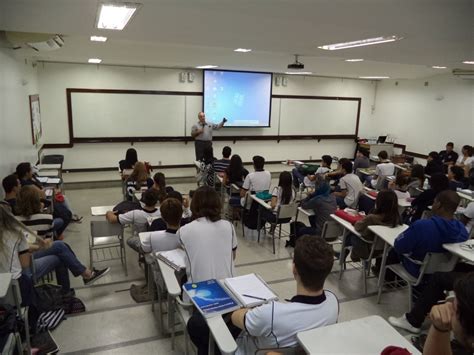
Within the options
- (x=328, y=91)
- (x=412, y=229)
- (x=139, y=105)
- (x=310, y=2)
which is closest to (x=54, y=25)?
(x=310, y=2)

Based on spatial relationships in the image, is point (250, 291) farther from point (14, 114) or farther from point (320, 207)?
point (14, 114)

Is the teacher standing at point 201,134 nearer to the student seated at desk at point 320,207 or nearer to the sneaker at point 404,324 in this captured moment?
the student seated at desk at point 320,207

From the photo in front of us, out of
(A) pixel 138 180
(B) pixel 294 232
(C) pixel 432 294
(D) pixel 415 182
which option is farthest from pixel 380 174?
(A) pixel 138 180

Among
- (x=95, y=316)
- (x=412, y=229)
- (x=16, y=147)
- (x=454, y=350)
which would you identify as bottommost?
(x=95, y=316)

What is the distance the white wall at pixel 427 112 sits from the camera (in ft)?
27.3

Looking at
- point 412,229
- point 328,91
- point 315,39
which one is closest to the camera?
point 412,229

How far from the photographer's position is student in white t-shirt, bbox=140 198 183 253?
2867mm

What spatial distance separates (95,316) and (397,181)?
13.9 feet

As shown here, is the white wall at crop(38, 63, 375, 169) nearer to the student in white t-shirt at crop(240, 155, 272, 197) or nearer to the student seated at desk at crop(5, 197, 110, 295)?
the student in white t-shirt at crop(240, 155, 272, 197)

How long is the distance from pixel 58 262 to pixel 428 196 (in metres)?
4.39

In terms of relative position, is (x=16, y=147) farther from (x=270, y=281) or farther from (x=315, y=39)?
(x=315, y=39)

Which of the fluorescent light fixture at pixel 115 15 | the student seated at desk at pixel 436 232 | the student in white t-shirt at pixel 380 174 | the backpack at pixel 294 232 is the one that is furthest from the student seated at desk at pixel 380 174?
the fluorescent light fixture at pixel 115 15

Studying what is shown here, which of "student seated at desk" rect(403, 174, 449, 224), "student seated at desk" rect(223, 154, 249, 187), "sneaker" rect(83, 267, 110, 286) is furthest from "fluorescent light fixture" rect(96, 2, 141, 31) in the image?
"student seated at desk" rect(403, 174, 449, 224)

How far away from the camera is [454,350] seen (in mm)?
1730
